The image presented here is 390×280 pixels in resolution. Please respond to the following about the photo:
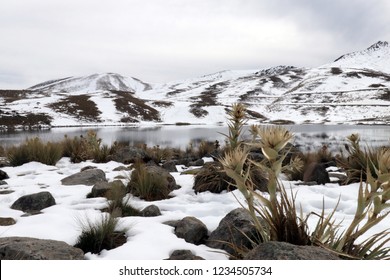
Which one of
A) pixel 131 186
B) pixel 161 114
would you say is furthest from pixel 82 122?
pixel 131 186

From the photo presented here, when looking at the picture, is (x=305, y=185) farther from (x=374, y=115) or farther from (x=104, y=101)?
(x=374, y=115)

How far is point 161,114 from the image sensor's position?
213 ft

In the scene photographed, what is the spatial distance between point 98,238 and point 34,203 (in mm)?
1813

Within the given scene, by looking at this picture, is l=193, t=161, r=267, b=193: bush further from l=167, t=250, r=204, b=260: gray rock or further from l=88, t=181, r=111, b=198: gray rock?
l=167, t=250, r=204, b=260: gray rock

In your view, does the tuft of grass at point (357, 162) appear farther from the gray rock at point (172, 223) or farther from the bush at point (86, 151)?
the bush at point (86, 151)

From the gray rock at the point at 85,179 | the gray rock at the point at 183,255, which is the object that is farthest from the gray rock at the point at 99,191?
the gray rock at the point at 183,255

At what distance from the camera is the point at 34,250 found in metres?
2.72

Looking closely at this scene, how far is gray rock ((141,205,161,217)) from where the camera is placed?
4398 millimetres

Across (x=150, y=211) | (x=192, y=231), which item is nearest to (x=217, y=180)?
(x=150, y=211)

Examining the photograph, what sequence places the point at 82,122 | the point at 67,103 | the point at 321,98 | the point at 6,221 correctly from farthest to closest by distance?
the point at 321,98 → the point at 67,103 → the point at 82,122 → the point at 6,221

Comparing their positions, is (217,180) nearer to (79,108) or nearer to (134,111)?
(79,108)

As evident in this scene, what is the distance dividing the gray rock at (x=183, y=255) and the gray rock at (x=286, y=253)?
1.07 meters

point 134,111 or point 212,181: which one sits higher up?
point 134,111

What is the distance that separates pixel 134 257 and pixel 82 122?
48.5 meters
